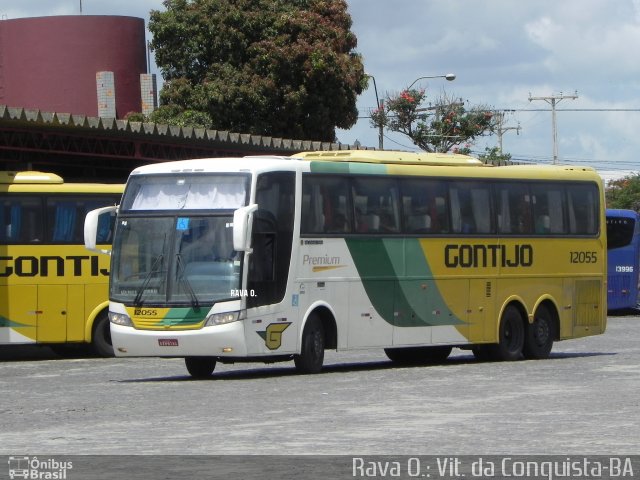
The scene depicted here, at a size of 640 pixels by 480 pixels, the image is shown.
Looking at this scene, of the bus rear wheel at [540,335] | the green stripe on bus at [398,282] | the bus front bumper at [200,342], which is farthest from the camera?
the bus rear wheel at [540,335]

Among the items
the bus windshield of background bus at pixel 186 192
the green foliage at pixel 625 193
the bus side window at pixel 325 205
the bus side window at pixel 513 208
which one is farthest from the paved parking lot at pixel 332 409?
the green foliage at pixel 625 193

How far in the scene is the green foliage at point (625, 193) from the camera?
11619 centimetres

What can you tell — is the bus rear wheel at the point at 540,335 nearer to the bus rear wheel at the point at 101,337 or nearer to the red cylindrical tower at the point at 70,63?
the bus rear wheel at the point at 101,337

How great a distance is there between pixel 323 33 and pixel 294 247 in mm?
35325

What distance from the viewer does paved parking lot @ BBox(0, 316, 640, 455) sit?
12836mm

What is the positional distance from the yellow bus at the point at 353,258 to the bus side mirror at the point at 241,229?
0.07 feet

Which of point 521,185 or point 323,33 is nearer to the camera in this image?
point 521,185

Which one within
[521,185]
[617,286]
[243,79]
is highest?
[243,79]

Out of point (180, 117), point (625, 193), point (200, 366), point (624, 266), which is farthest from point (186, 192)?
point (625, 193)

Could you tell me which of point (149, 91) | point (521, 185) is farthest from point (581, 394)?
point (149, 91)

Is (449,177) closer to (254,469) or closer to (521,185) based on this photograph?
(521,185)

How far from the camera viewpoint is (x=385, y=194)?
23.7 metres

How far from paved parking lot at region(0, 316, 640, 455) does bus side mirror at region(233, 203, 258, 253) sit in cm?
186

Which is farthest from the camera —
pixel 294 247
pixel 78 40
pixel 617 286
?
pixel 78 40
